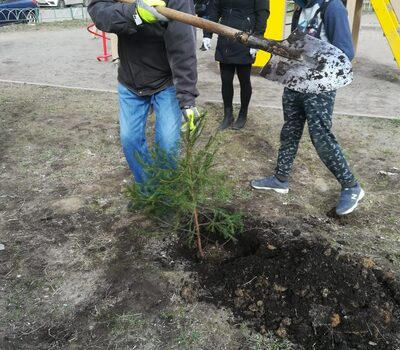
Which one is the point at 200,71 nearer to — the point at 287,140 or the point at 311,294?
the point at 287,140

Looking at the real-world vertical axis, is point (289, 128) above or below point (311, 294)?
above

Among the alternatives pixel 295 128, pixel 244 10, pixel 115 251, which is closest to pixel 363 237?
pixel 295 128

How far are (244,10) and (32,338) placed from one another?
363 centimetres

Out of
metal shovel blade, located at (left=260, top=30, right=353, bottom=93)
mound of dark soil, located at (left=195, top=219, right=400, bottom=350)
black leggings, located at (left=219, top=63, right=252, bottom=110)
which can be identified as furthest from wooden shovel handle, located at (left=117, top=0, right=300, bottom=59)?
black leggings, located at (left=219, top=63, right=252, bottom=110)

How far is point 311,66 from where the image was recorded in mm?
2648

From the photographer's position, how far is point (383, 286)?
2463 millimetres

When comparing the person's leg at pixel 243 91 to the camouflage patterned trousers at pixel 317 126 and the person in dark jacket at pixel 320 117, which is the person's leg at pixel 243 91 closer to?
the person in dark jacket at pixel 320 117

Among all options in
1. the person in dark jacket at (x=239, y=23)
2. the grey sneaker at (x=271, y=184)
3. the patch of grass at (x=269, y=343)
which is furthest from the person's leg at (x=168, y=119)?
the person in dark jacket at (x=239, y=23)

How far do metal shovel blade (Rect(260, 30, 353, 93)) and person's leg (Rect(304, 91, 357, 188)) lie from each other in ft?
0.51

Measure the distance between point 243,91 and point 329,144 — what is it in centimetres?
195

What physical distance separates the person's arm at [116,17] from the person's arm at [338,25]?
1.21 metres

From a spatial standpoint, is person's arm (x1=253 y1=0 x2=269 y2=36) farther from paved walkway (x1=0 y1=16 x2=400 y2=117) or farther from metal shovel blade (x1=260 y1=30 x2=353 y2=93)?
metal shovel blade (x1=260 y1=30 x2=353 y2=93)

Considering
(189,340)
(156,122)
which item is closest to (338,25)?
(156,122)

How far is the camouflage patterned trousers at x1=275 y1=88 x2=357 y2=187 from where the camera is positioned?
290 cm
